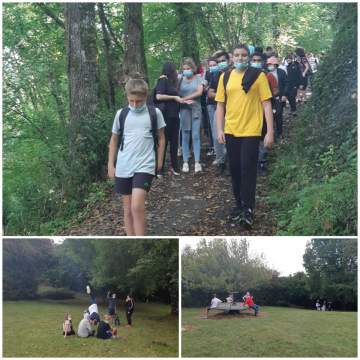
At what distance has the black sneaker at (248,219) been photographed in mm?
4738

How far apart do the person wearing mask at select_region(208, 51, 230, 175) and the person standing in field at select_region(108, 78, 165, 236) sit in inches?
62.5

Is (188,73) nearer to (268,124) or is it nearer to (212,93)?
(212,93)

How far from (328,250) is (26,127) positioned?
4.42 meters

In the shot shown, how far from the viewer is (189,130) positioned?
20.1ft

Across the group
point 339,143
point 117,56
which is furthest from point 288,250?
point 117,56

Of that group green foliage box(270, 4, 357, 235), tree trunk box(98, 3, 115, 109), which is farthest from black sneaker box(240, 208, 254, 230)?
tree trunk box(98, 3, 115, 109)

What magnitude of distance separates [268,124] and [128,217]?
1.52 m

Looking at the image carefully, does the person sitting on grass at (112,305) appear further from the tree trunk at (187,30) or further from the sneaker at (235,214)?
the tree trunk at (187,30)

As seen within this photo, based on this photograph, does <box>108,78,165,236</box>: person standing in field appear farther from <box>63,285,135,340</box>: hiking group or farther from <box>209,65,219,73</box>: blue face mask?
<box>209,65,219,73</box>: blue face mask

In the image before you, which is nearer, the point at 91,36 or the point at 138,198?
the point at 138,198

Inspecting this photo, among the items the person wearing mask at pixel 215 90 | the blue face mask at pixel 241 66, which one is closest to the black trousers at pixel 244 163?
the blue face mask at pixel 241 66

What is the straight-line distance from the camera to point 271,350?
178 inches

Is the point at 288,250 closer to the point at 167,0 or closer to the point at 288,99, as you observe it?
the point at 167,0

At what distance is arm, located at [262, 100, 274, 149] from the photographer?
4527 mm
